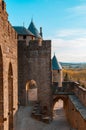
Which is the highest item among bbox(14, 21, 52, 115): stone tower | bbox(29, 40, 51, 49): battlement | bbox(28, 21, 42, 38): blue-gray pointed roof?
bbox(28, 21, 42, 38): blue-gray pointed roof

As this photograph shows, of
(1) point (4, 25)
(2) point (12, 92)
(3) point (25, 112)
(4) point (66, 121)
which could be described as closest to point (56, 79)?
(4) point (66, 121)

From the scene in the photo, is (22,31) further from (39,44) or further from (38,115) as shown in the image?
(38,115)

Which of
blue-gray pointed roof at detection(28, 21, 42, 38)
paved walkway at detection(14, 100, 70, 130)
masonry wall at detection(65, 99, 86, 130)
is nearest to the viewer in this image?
masonry wall at detection(65, 99, 86, 130)

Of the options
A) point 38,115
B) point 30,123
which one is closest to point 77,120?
point 30,123

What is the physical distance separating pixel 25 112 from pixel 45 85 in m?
3.15

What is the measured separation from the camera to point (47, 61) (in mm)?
20953

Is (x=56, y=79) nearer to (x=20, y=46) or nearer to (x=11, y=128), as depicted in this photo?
(x=20, y=46)

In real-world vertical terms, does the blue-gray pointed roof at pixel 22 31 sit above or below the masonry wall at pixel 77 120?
above

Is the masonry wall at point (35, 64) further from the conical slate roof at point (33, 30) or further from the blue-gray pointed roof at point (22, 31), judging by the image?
the conical slate roof at point (33, 30)

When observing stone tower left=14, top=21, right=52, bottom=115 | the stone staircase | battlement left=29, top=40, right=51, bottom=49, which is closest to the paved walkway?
the stone staircase

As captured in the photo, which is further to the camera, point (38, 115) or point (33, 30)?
point (33, 30)

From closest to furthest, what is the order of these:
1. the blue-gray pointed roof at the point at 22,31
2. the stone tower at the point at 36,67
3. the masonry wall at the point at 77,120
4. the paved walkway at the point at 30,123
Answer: the masonry wall at the point at 77,120
the paved walkway at the point at 30,123
the stone tower at the point at 36,67
the blue-gray pointed roof at the point at 22,31

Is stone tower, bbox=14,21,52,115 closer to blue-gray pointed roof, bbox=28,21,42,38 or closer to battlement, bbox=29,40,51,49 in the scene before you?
battlement, bbox=29,40,51,49

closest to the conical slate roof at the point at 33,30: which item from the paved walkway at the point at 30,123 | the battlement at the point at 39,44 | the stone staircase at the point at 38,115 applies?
the battlement at the point at 39,44
